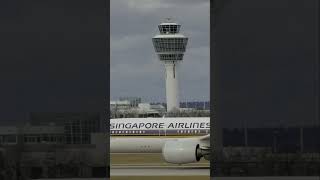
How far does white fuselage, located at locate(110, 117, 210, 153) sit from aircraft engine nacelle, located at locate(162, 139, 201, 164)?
4.04 metres

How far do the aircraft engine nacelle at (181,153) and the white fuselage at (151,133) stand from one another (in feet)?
13.3

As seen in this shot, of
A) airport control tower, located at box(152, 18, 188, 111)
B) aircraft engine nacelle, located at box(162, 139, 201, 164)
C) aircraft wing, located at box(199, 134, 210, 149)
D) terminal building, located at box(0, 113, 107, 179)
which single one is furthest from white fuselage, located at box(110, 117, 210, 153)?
airport control tower, located at box(152, 18, 188, 111)

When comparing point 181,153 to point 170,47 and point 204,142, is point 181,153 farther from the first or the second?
point 170,47

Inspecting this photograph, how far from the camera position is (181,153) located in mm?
22594

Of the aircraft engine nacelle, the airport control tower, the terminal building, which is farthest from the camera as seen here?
the airport control tower

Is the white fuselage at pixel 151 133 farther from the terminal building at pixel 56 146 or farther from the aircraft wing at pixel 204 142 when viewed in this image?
the terminal building at pixel 56 146

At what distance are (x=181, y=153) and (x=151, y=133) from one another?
552 centimetres

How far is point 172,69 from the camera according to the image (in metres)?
72.3

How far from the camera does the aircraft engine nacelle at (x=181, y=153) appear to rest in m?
22.6

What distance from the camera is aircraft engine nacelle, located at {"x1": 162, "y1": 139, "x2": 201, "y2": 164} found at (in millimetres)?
22625

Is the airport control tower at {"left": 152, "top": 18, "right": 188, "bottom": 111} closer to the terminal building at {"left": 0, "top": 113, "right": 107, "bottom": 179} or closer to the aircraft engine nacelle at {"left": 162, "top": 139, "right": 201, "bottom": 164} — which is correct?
the aircraft engine nacelle at {"left": 162, "top": 139, "right": 201, "bottom": 164}

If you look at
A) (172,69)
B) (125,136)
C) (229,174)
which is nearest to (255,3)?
(229,174)

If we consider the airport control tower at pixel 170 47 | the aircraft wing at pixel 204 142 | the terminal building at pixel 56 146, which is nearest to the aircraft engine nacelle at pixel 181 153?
the aircraft wing at pixel 204 142

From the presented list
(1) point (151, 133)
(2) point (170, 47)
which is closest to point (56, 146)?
(1) point (151, 133)
